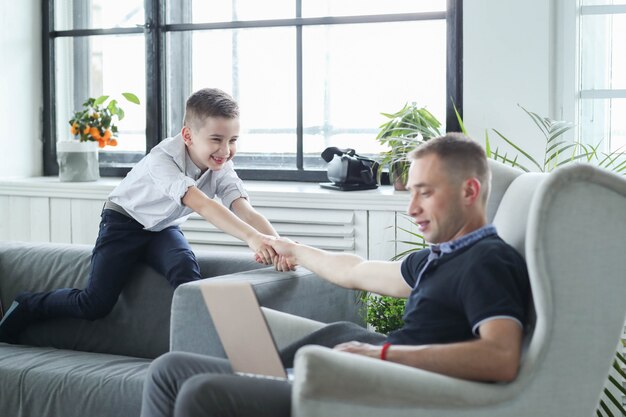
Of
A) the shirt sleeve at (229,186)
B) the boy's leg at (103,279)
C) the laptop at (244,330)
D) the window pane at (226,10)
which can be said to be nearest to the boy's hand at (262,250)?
the shirt sleeve at (229,186)

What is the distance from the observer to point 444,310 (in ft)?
6.00

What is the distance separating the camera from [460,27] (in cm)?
367

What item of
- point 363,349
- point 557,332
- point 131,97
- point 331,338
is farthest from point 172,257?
point 131,97

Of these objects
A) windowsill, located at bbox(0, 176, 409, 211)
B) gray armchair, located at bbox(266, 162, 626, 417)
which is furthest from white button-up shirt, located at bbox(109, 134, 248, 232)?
gray armchair, located at bbox(266, 162, 626, 417)

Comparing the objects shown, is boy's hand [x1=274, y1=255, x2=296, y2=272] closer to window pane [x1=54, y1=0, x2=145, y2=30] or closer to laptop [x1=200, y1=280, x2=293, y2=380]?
laptop [x1=200, y1=280, x2=293, y2=380]

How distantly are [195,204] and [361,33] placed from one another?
1.60 metres

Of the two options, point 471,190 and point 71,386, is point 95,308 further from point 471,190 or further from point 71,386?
point 471,190

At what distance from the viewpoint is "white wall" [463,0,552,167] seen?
3.41m

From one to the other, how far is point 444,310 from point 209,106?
1229mm

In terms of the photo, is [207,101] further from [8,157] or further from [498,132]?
[8,157]

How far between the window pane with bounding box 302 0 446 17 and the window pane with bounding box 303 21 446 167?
0.06 meters

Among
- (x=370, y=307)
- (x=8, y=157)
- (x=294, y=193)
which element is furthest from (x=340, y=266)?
(x=8, y=157)

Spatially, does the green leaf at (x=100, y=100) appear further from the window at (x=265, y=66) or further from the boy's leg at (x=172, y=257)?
the boy's leg at (x=172, y=257)

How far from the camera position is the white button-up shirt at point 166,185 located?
9.11ft
